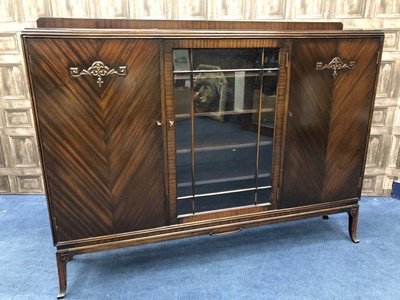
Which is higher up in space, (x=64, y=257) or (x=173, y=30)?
(x=173, y=30)

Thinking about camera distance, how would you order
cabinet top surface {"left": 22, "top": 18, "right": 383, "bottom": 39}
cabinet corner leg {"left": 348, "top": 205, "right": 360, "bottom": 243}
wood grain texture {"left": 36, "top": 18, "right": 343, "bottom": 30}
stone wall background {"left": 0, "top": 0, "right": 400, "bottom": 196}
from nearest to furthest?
cabinet top surface {"left": 22, "top": 18, "right": 383, "bottom": 39}, wood grain texture {"left": 36, "top": 18, "right": 343, "bottom": 30}, cabinet corner leg {"left": 348, "top": 205, "right": 360, "bottom": 243}, stone wall background {"left": 0, "top": 0, "right": 400, "bottom": 196}

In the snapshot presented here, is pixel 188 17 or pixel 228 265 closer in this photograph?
pixel 228 265

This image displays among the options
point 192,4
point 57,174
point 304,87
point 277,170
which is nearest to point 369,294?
point 277,170

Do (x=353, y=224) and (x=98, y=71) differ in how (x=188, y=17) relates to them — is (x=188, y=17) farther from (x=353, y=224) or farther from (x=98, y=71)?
(x=353, y=224)

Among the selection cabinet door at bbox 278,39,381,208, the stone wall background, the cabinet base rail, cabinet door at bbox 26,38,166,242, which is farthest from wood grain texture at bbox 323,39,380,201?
cabinet door at bbox 26,38,166,242

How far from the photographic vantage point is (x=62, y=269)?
130 cm

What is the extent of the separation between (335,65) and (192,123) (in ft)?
2.17

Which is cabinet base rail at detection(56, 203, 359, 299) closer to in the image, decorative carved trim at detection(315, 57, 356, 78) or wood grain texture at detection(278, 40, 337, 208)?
wood grain texture at detection(278, 40, 337, 208)

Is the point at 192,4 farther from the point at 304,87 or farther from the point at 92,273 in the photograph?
the point at 92,273

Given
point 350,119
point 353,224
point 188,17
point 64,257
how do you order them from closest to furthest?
point 64,257
point 350,119
point 353,224
point 188,17

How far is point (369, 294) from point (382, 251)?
35cm

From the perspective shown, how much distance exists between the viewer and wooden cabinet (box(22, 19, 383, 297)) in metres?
1.14

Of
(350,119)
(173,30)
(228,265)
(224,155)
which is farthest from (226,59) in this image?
(228,265)

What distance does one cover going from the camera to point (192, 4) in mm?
1837
